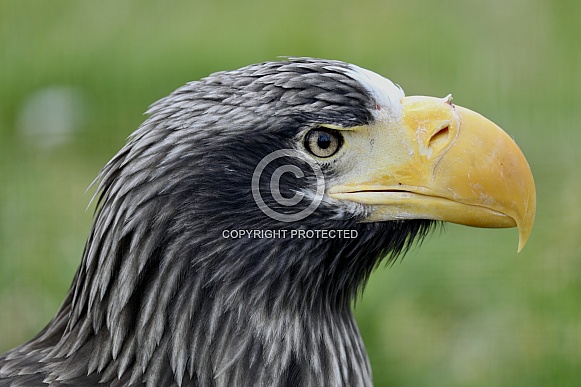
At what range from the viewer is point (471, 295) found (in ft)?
12.7

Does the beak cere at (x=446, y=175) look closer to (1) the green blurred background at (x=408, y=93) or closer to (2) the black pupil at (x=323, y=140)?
(2) the black pupil at (x=323, y=140)

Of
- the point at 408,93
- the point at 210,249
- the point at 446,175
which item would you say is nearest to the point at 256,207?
the point at 210,249

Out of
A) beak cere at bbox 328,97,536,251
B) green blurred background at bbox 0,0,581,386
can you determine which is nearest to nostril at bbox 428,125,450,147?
beak cere at bbox 328,97,536,251

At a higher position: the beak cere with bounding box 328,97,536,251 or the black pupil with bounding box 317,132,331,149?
the black pupil with bounding box 317,132,331,149

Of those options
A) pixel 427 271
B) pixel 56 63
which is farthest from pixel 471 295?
pixel 56 63

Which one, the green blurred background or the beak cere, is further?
the green blurred background

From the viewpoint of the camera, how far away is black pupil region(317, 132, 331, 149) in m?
2.29

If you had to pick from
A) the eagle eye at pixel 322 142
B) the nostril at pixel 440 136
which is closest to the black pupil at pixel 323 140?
the eagle eye at pixel 322 142

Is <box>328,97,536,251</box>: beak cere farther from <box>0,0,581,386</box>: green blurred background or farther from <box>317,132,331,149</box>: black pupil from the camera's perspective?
<box>0,0,581,386</box>: green blurred background

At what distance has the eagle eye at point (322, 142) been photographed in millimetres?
2287

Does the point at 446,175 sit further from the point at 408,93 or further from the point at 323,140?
the point at 408,93

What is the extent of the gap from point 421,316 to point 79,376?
68.4 inches

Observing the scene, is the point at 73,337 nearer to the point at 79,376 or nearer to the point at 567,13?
the point at 79,376

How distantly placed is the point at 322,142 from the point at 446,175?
0.29 metres
